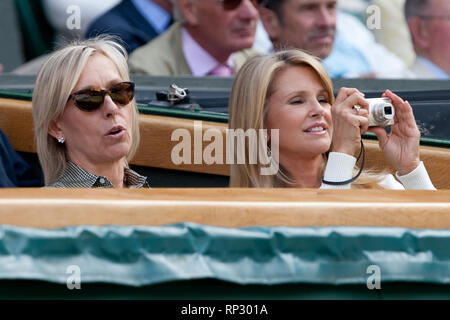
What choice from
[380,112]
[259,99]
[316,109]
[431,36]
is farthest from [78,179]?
[431,36]

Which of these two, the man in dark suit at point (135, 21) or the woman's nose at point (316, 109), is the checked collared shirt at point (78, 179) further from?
the man in dark suit at point (135, 21)

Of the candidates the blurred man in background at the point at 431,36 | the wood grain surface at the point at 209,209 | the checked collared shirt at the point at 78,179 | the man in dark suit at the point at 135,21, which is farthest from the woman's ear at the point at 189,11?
the wood grain surface at the point at 209,209

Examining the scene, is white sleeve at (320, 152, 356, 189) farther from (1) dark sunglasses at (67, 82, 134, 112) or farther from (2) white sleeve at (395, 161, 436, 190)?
(1) dark sunglasses at (67, 82, 134, 112)

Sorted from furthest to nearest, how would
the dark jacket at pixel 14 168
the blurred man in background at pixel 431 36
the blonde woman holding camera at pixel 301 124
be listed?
the blurred man in background at pixel 431 36
the dark jacket at pixel 14 168
the blonde woman holding camera at pixel 301 124

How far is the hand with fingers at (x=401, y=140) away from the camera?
8.17ft

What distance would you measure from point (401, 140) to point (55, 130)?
0.89m

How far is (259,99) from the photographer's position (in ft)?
8.30

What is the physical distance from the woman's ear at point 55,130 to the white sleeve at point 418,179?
2.88 ft

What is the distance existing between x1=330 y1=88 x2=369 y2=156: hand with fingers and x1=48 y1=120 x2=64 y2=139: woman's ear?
2.24 feet

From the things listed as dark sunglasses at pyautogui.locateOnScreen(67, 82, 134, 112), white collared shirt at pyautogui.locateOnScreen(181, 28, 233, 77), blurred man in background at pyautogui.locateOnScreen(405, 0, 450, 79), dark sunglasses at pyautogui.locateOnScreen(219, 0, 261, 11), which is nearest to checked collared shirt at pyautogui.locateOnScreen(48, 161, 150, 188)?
dark sunglasses at pyautogui.locateOnScreen(67, 82, 134, 112)

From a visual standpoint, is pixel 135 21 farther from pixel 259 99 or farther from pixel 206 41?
pixel 259 99

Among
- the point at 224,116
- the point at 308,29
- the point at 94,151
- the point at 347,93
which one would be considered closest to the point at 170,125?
the point at 224,116

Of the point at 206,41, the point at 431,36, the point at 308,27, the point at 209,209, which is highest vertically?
the point at 431,36

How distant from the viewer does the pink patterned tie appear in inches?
134
